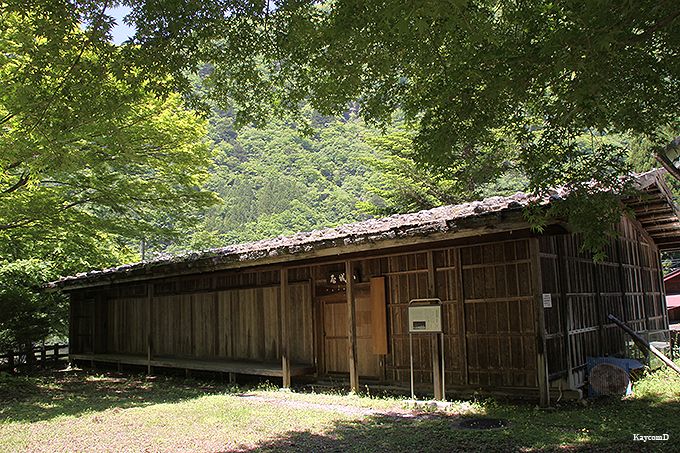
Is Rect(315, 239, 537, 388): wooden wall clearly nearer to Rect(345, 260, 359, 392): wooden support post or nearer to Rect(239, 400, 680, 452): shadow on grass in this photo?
Rect(345, 260, 359, 392): wooden support post

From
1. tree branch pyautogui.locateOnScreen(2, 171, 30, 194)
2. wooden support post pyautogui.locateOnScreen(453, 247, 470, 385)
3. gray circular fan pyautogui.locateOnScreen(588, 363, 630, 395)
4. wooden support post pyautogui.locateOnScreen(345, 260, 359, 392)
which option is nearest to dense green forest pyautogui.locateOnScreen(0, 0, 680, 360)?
tree branch pyautogui.locateOnScreen(2, 171, 30, 194)

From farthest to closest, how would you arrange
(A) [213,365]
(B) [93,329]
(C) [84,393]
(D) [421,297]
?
(B) [93,329], (A) [213,365], (C) [84,393], (D) [421,297]

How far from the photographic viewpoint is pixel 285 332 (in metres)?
11.6

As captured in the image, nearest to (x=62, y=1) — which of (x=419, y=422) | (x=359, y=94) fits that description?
(x=359, y=94)

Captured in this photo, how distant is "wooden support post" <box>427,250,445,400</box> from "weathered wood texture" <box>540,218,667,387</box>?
1.77m

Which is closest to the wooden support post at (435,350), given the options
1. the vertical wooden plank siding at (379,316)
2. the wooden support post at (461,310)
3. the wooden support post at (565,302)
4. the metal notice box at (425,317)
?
the metal notice box at (425,317)

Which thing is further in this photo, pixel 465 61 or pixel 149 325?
pixel 149 325

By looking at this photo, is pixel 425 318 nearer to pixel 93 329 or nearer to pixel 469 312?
pixel 469 312

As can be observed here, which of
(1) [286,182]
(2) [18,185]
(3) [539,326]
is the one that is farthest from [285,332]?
(1) [286,182]

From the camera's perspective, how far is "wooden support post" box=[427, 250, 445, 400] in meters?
→ 9.19

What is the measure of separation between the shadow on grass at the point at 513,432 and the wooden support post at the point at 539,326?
329mm

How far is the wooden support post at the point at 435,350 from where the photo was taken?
9189mm

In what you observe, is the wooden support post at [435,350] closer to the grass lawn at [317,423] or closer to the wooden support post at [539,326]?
the grass lawn at [317,423]

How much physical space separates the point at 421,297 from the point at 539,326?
2272 millimetres
